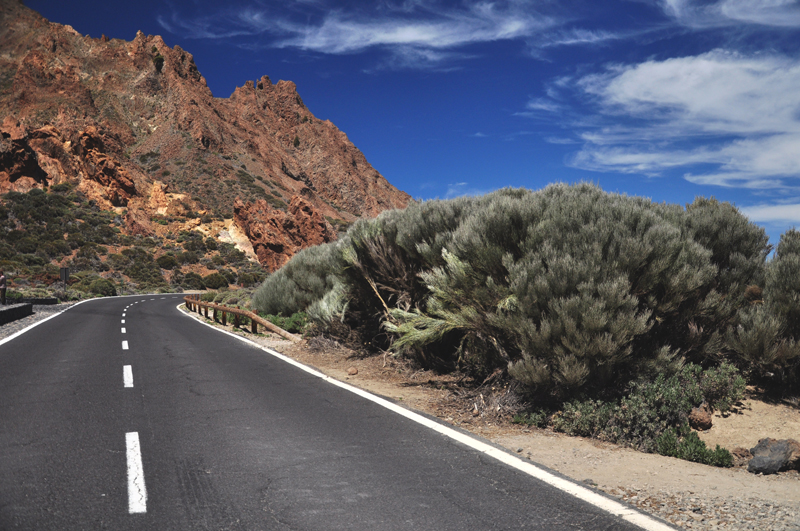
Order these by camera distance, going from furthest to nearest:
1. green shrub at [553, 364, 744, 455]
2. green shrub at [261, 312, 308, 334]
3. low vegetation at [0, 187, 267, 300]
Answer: low vegetation at [0, 187, 267, 300], green shrub at [261, 312, 308, 334], green shrub at [553, 364, 744, 455]

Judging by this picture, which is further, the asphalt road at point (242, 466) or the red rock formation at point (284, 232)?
the red rock formation at point (284, 232)

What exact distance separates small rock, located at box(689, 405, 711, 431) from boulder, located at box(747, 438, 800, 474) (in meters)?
0.78

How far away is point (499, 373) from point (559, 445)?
5.36 ft

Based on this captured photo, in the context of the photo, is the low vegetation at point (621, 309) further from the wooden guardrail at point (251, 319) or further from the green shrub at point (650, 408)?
the wooden guardrail at point (251, 319)

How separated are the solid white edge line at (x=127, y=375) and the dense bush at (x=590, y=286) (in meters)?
4.55

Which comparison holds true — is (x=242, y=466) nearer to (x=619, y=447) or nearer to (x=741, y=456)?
(x=619, y=447)

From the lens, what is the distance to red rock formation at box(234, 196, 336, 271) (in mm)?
60500

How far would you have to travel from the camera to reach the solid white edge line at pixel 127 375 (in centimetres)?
824

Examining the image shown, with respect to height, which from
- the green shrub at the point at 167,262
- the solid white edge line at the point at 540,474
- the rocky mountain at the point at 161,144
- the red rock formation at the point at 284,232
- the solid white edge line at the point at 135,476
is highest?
the rocky mountain at the point at 161,144

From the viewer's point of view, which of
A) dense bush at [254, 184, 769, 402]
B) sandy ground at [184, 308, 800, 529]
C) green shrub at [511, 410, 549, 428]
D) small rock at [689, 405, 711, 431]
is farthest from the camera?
green shrub at [511, 410, 549, 428]

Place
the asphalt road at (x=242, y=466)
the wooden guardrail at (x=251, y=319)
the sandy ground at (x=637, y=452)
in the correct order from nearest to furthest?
the asphalt road at (x=242, y=466) → the sandy ground at (x=637, y=452) → the wooden guardrail at (x=251, y=319)

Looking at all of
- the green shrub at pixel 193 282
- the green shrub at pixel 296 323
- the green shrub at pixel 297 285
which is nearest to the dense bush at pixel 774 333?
the green shrub at pixel 297 285

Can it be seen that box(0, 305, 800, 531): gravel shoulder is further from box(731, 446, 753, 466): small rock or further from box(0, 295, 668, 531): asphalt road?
box(0, 295, 668, 531): asphalt road

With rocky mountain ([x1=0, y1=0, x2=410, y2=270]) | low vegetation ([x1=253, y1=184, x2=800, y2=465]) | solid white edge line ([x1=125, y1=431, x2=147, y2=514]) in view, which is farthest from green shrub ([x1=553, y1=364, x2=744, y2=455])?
rocky mountain ([x1=0, y1=0, x2=410, y2=270])
